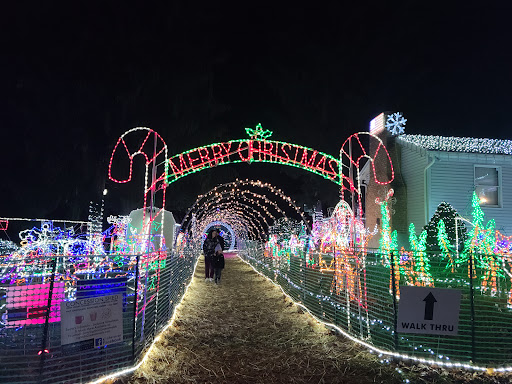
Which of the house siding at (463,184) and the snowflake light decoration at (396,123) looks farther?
the snowflake light decoration at (396,123)

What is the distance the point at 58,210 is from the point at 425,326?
24.2 meters

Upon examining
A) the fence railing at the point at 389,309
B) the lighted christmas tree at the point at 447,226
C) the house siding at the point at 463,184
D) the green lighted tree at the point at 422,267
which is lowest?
the fence railing at the point at 389,309

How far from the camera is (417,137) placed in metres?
16.7

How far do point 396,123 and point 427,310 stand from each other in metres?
12.7

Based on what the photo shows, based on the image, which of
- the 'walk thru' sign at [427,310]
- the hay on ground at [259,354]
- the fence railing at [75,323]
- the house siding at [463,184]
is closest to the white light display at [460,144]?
the house siding at [463,184]

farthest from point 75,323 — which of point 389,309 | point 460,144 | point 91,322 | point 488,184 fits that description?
point 460,144

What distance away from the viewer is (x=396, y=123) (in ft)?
53.4

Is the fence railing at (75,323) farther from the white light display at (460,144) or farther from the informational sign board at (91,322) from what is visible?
the white light display at (460,144)

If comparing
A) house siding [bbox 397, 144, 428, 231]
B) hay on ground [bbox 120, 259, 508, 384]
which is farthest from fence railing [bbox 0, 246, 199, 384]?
house siding [bbox 397, 144, 428, 231]

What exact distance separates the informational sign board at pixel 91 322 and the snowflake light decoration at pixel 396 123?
1425 centimetres

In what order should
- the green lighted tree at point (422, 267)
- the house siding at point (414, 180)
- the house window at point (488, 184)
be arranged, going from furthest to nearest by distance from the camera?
the house siding at point (414, 180) < the house window at point (488, 184) < the green lighted tree at point (422, 267)

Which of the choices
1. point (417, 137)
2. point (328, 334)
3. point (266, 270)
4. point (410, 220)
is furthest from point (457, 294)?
point (417, 137)

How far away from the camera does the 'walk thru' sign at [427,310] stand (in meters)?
4.79

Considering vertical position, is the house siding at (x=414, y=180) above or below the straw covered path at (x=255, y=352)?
above
